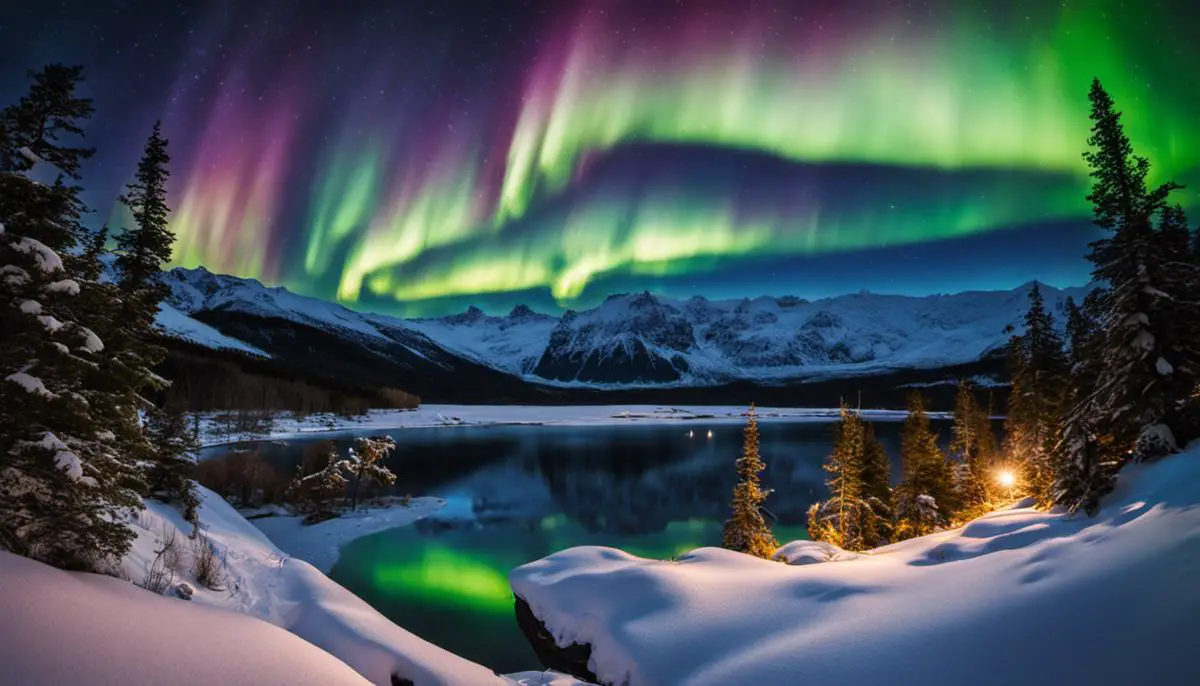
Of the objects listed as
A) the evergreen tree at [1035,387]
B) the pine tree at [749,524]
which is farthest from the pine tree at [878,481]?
the pine tree at [749,524]

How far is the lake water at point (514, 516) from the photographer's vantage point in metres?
22.6

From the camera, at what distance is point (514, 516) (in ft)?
142

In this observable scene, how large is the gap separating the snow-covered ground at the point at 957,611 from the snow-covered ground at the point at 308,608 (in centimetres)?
306

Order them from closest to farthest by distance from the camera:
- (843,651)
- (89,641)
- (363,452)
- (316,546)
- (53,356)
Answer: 1. (89,641)
2. (53,356)
3. (843,651)
4. (316,546)
5. (363,452)

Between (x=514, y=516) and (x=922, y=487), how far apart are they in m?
29.4

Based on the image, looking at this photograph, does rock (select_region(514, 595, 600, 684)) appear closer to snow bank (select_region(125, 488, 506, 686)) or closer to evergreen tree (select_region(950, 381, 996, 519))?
snow bank (select_region(125, 488, 506, 686))

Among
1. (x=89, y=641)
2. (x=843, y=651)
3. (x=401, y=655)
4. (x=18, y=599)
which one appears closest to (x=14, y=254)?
(x=18, y=599)

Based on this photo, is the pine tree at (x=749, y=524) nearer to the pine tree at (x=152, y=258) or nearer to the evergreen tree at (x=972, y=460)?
the evergreen tree at (x=972, y=460)

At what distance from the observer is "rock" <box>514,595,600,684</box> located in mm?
14891

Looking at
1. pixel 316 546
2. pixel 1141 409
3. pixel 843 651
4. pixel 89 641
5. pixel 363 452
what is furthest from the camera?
pixel 363 452

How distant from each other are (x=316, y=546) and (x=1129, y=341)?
35222 mm

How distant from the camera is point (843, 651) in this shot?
891 cm

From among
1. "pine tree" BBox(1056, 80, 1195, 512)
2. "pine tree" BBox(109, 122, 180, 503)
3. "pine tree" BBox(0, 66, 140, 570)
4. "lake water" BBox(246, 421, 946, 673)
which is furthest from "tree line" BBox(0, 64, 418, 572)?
"pine tree" BBox(1056, 80, 1195, 512)

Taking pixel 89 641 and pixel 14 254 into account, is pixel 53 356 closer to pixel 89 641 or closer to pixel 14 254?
pixel 14 254
